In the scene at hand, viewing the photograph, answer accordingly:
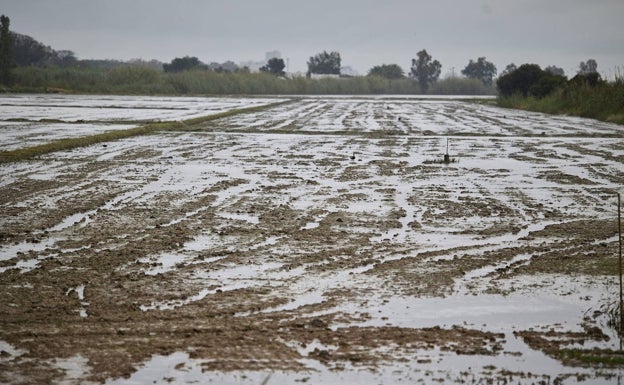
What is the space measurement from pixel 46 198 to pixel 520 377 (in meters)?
7.70

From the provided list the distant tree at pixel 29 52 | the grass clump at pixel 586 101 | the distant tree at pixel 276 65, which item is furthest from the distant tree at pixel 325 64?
the grass clump at pixel 586 101

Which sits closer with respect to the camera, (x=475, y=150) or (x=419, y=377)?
(x=419, y=377)

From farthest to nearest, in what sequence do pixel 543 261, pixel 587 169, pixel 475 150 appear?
pixel 475 150, pixel 587 169, pixel 543 261

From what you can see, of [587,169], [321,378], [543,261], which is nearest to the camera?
[321,378]

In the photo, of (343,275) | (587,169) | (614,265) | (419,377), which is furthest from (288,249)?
(587,169)

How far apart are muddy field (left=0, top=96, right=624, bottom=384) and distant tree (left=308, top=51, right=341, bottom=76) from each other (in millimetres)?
116249

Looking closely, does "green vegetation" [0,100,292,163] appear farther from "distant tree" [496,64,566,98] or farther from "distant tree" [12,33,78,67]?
"distant tree" [12,33,78,67]

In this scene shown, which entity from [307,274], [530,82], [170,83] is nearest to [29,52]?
[170,83]

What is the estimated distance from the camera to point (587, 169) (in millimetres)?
14617

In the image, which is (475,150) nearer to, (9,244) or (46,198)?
(46,198)

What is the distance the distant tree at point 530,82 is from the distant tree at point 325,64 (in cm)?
7765

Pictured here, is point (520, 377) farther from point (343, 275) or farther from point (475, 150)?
point (475, 150)

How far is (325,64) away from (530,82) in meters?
82.1

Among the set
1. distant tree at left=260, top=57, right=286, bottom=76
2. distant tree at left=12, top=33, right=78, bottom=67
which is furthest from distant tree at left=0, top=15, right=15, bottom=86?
distant tree at left=260, top=57, right=286, bottom=76
